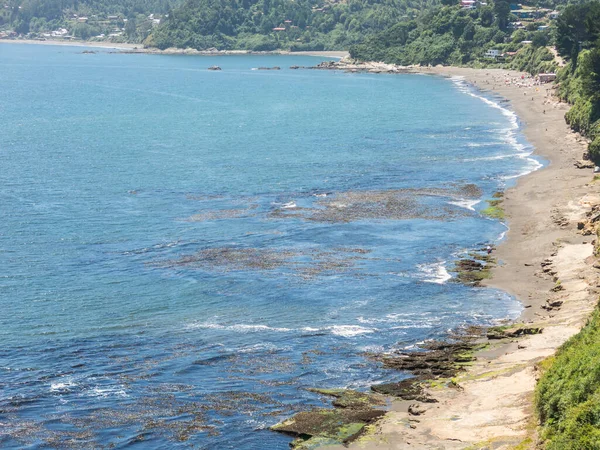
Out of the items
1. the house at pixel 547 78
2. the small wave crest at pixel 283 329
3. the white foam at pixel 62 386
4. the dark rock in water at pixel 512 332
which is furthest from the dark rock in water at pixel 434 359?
the house at pixel 547 78

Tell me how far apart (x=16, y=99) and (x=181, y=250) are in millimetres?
129908

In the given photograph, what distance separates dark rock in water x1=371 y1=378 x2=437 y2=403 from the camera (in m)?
47.5

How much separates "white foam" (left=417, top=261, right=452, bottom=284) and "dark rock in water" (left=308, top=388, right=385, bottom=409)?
21.0m

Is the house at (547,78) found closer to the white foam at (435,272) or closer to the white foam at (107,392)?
the white foam at (435,272)

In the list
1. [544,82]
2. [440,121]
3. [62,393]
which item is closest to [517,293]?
[62,393]

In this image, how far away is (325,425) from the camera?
147 ft


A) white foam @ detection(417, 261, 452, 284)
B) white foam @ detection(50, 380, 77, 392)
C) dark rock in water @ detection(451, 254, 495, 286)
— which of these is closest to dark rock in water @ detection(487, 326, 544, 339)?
dark rock in water @ detection(451, 254, 495, 286)

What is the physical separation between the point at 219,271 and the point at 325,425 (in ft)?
90.7

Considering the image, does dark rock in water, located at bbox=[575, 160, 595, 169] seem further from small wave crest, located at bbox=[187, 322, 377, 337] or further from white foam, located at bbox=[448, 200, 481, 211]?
small wave crest, located at bbox=[187, 322, 377, 337]

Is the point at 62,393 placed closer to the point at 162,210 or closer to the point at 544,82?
the point at 162,210

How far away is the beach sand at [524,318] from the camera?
42.8 m

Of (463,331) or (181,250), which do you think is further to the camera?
(181,250)

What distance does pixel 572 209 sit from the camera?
275 ft

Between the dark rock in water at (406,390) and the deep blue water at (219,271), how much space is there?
1.38m
